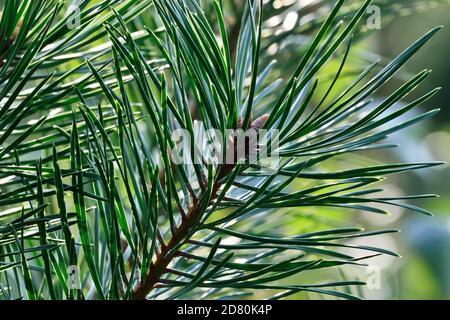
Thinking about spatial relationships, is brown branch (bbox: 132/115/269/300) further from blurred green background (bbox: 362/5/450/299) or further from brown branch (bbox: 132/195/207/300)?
blurred green background (bbox: 362/5/450/299)

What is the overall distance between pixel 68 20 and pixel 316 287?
6.1 inches

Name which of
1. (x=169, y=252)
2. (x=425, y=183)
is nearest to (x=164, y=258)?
(x=169, y=252)

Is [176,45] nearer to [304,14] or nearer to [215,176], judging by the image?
[215,176]

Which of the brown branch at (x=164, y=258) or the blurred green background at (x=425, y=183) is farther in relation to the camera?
the blurred green background at (x=425, y=183)

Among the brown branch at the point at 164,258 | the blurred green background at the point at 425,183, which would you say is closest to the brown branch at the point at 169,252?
the brown branch at the point at 164,258

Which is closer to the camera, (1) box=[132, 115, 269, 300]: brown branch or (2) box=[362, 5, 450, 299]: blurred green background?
(1) box=[132, 115, 269, 300]: brown branch

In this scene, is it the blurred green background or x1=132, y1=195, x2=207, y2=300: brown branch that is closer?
x1=132, y1=195, x2=207, y2=300: brown branch

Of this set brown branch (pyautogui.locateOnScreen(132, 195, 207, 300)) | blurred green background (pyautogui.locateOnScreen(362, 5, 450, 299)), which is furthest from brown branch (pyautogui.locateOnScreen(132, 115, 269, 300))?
blurred green background (pyautogui.locateOnScreen(362, 5, 450, 299))

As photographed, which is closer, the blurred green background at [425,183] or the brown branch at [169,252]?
the brown branch at [169,252]

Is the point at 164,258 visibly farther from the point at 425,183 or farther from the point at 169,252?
the point at 425,183

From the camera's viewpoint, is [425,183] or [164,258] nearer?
[164,258]

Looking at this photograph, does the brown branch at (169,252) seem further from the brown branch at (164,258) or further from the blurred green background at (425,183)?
the blurred green background at (425,183)

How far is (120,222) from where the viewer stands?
0.93ft
